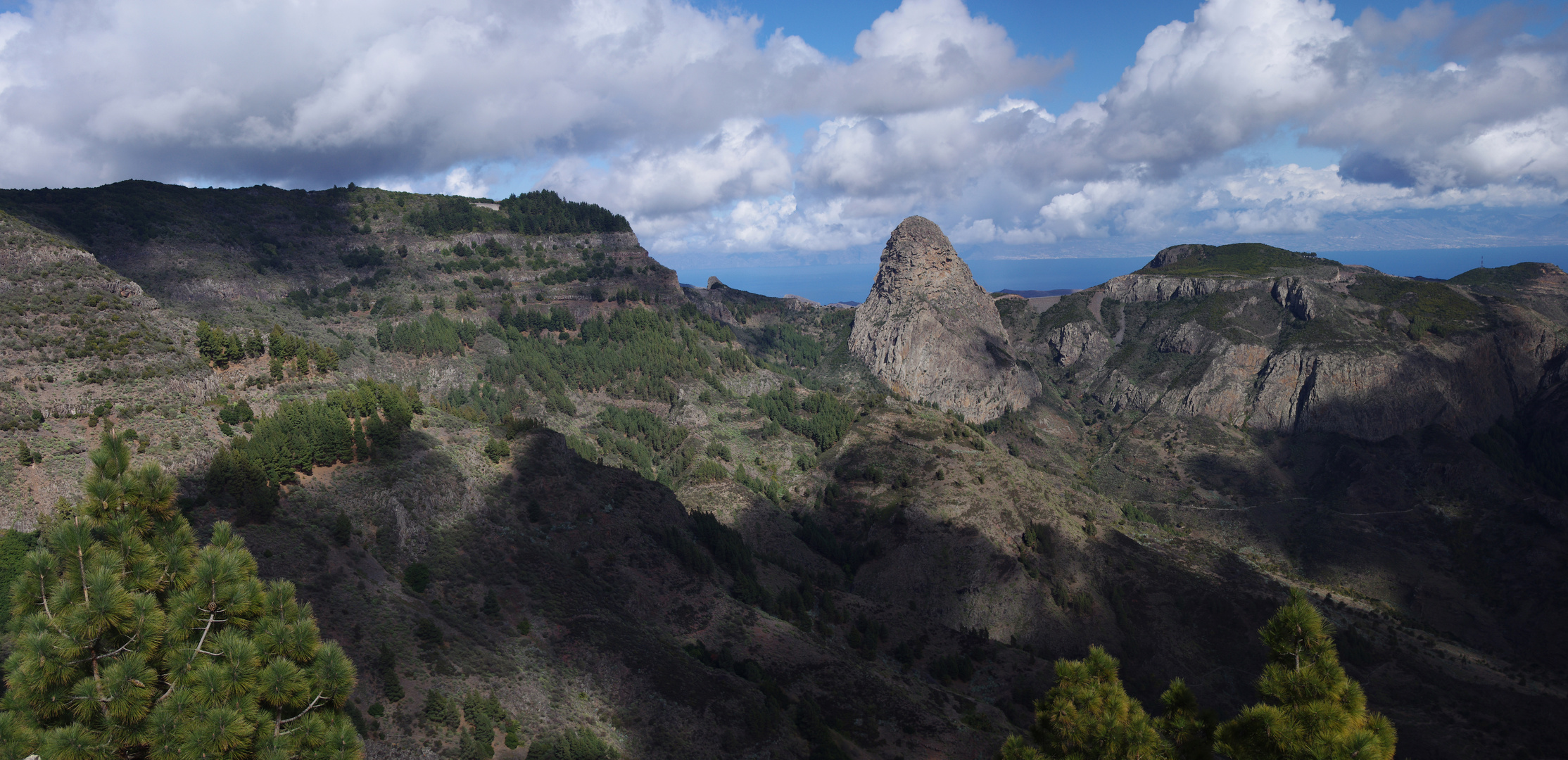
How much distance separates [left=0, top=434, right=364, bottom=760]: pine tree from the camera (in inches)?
680

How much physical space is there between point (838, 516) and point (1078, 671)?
110 m

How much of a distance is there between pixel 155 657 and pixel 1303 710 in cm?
3103

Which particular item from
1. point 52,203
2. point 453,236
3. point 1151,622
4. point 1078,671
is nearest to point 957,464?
point 1151,622

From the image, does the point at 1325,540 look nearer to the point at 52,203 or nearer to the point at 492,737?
the point at 492,737

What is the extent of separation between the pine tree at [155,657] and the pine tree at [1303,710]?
84.0 feet

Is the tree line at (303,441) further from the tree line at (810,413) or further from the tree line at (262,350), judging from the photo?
the tree line at (810,413)

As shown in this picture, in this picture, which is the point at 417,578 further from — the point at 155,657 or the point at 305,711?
the point at 305,711

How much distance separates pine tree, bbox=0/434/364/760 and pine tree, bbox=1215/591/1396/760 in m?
25.6

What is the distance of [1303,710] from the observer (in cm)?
1972

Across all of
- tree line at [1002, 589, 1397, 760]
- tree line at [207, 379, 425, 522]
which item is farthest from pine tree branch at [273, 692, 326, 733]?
tree line at [207, 379, 425, 522]

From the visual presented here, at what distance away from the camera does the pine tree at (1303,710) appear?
61.3ft

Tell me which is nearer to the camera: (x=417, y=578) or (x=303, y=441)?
(x=417, y=578)

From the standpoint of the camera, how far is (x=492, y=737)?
1959 inches

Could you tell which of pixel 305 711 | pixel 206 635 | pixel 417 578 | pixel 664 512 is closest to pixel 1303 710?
pixel 305 711
